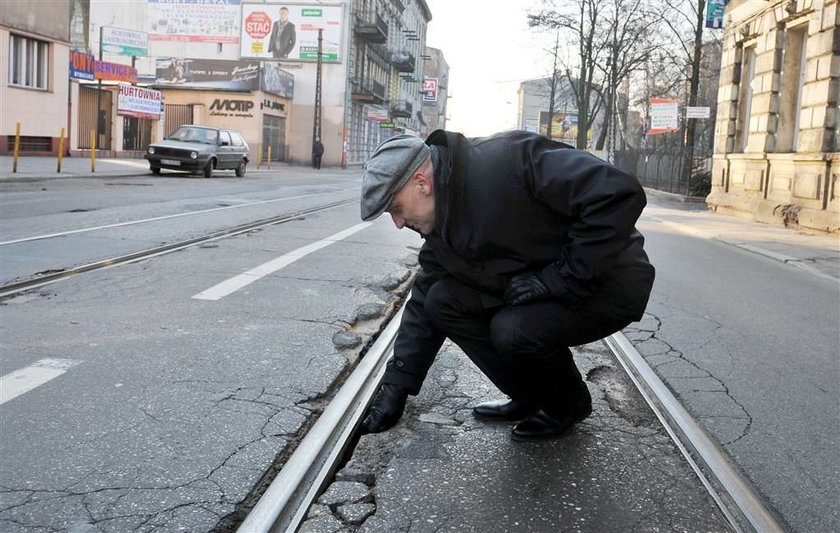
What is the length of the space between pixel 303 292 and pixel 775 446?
3.86 metres

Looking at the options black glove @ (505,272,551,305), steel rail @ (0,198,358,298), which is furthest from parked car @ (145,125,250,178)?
black glove @ (505,272,551,305)

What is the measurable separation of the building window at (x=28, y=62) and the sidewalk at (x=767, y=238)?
20.3m

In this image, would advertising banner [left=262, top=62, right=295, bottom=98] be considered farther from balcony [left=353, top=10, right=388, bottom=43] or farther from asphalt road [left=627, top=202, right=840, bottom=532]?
asphalt road [left=627, top=202, right=840, bottom=532]

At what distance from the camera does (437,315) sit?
11.0 ft

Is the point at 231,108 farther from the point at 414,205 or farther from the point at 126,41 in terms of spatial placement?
the point at 414,205

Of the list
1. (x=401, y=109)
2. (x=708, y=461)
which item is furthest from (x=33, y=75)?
(x=401, y=109)

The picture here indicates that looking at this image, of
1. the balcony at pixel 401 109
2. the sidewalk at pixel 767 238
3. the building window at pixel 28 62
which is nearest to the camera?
the sidewalk at pixel 767 238

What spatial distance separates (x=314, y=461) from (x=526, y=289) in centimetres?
104

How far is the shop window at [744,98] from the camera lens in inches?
822

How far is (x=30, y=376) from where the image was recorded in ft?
13.2

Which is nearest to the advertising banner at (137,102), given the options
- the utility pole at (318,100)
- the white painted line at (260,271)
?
the utility pole at (318,100)

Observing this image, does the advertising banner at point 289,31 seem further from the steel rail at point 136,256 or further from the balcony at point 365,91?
the steel rail at point 136,256

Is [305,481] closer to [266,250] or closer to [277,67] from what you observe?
[266,250]

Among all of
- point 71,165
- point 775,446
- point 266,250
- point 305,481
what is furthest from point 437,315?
point 71,165
